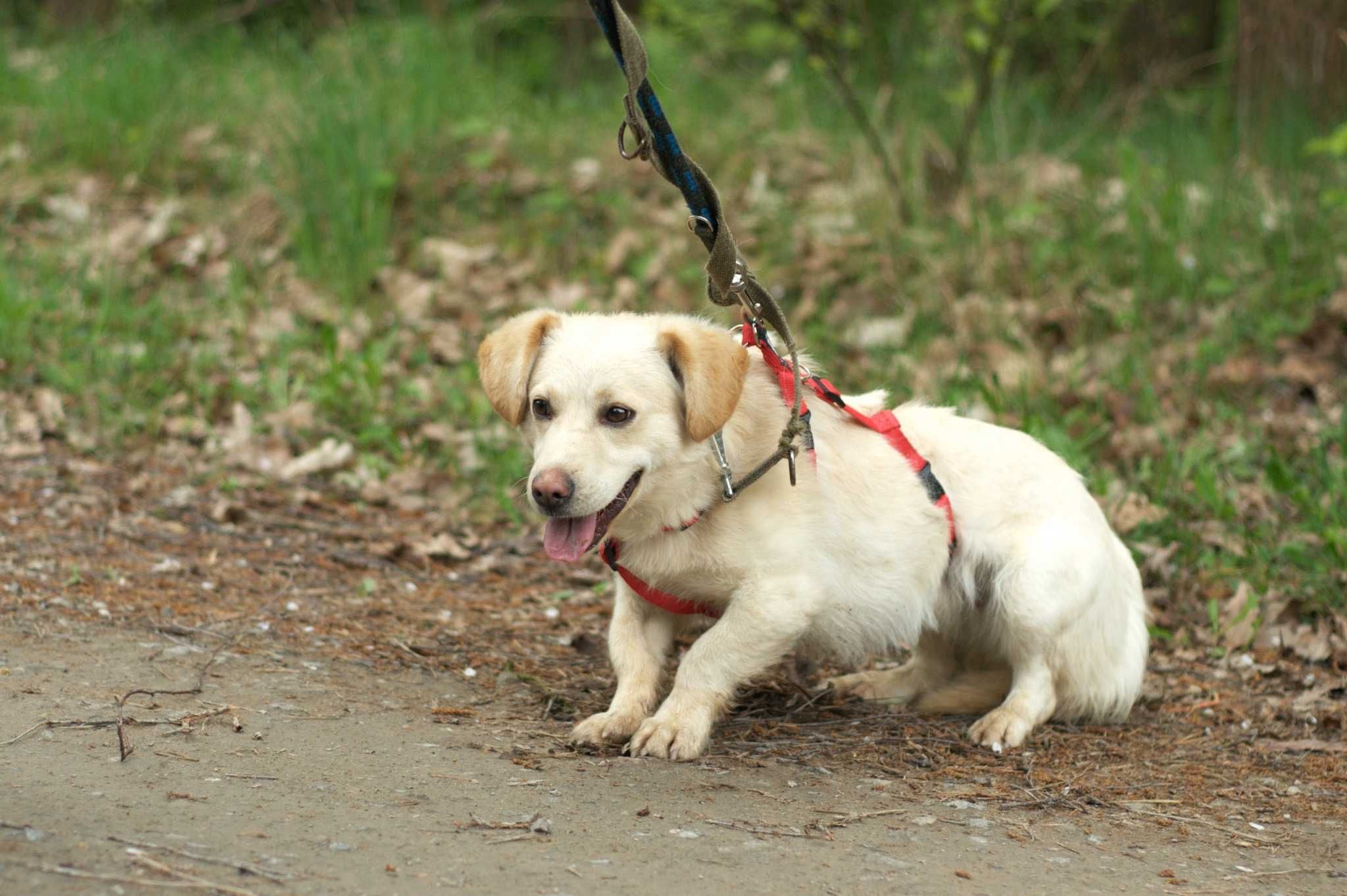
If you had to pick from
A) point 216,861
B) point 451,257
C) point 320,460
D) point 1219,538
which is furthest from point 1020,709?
point 451,257

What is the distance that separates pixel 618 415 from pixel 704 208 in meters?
0.65

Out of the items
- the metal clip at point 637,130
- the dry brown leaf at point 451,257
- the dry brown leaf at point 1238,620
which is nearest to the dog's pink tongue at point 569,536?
the metal clip at point 637,130

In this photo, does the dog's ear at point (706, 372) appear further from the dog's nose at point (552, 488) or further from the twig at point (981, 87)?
the twig at point (981, 87)

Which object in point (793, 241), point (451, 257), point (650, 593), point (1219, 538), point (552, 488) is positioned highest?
point (793, 241)

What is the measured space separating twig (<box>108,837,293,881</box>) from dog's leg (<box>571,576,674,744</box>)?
103cm

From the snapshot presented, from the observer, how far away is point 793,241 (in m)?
7.39

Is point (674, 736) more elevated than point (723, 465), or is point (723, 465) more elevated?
point (723, 465)

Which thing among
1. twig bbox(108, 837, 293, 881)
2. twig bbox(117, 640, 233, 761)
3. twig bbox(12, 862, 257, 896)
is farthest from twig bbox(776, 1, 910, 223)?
twig bbox(12, 862, 257, 896)

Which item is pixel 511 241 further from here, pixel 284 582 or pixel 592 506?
pixel 592 506

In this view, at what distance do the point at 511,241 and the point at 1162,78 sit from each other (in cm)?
446

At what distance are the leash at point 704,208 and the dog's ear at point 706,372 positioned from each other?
0.14 m

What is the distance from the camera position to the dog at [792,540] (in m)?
3.20

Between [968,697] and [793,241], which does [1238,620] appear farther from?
[793,241]

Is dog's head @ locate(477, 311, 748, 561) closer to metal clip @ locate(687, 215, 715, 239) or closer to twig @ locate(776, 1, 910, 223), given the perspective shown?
metal clip @ locate(687, 215, 715, 239)
